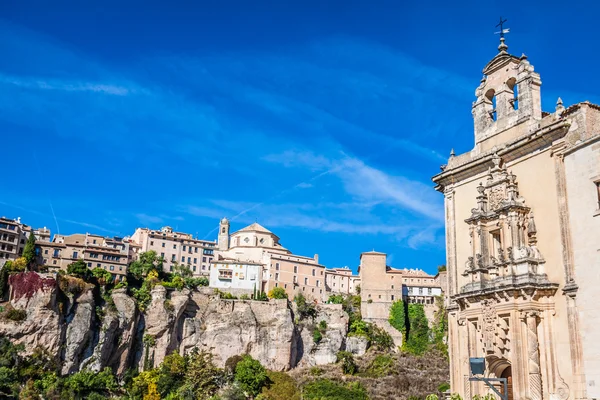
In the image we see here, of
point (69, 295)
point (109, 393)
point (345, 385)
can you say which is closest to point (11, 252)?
point (69, 295)

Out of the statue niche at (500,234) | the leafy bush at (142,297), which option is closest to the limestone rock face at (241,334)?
the leafy bush at (142,297)

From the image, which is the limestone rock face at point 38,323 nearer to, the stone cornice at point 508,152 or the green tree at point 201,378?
the green tree at point 201,378

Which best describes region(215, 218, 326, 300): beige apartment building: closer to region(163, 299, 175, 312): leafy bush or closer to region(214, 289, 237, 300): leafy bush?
region(214, 289, 237, 300): leafy bush

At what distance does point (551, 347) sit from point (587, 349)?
3.41ft

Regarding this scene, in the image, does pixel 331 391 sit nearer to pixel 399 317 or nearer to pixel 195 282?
pixel 399 317

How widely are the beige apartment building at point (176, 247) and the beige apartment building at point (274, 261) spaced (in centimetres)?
230

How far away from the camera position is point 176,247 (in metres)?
81.1

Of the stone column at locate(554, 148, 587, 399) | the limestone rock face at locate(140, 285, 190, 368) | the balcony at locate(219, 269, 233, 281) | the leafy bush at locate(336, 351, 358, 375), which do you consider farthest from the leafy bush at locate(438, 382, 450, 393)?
the stone column at locate(554, 148, 587, 399)

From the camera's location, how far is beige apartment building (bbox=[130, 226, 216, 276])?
7888 centimetres

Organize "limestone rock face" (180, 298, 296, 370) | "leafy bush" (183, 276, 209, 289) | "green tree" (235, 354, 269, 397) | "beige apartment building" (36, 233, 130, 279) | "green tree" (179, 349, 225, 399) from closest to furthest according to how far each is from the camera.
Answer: "green tree" (179, 349, 225, 399)
"green tree" (235, 354, 269, 397)
"limestone rock face" (180, 298, 296, 370)
"beige apartment building" (36, 233, 130, 279)
"leafy bush" (183, 276, 209, 289)

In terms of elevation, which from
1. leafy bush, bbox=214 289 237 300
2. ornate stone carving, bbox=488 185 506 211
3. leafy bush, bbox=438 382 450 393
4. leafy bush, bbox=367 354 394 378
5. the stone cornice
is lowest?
leafy bush, bbox=438 382 450 393

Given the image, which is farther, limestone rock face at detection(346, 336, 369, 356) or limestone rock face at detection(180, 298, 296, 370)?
limestone rock face at detection(346, 336, 369, 356)

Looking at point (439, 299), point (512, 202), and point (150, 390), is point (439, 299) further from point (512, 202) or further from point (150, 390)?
point (512, 202)

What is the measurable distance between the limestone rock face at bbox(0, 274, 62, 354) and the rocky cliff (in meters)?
0.07
